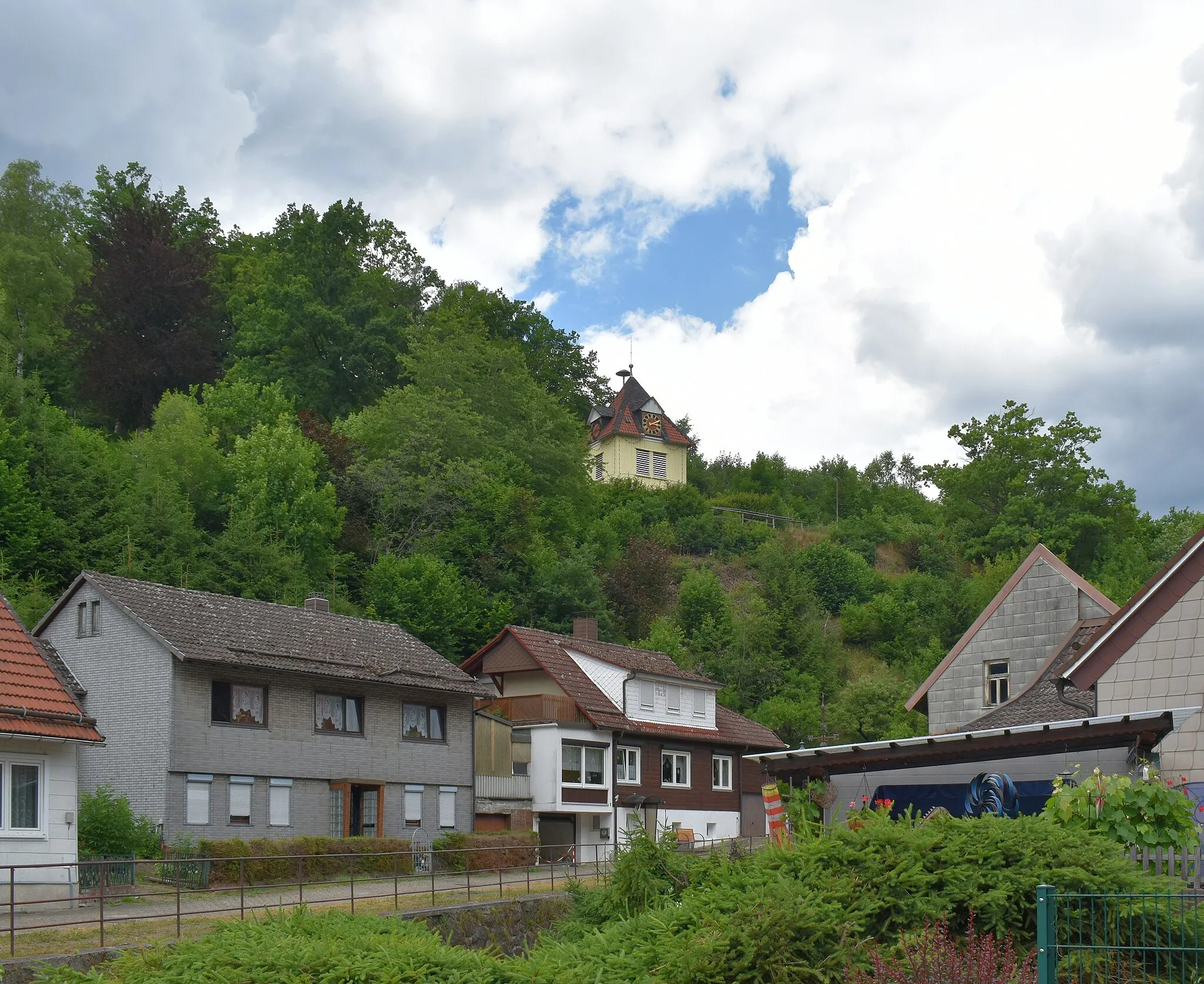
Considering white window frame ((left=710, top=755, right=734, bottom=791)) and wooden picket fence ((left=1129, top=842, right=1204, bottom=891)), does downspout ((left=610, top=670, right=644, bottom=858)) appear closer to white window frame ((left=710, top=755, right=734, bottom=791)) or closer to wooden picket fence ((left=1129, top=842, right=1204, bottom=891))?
white window frame ((left=710, top=755, right=734, bottom=791))

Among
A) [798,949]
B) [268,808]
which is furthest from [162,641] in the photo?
[798,949]

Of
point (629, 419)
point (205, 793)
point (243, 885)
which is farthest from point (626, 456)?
point (243, 885)

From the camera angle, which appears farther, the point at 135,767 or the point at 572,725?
the point at 572,725

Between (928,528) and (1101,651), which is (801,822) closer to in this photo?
(1101,651)

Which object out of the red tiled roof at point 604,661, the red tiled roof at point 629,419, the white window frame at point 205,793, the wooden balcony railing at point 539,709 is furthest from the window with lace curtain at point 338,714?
the red tiled roof at point 629,419

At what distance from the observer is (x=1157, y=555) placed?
6888cm

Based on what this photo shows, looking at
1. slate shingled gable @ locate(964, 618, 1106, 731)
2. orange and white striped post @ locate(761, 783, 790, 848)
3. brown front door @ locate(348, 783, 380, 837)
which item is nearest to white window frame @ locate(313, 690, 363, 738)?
brown front door @ locate(348, 783, 380, 837)

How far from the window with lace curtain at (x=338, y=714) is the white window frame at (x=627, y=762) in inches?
438

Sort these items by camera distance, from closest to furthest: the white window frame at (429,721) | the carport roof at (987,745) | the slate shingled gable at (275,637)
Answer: the carport roof at (987,745) → the slate shingled gable at (275,637) → the white window frame at (429,721)

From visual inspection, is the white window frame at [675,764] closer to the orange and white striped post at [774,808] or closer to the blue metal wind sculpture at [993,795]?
the orange and white striped post at [774,808]

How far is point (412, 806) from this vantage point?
37.0 m

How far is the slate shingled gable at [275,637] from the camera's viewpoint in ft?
106

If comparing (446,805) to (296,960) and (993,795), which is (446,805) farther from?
(296,960)

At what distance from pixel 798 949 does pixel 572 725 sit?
29358 mm
